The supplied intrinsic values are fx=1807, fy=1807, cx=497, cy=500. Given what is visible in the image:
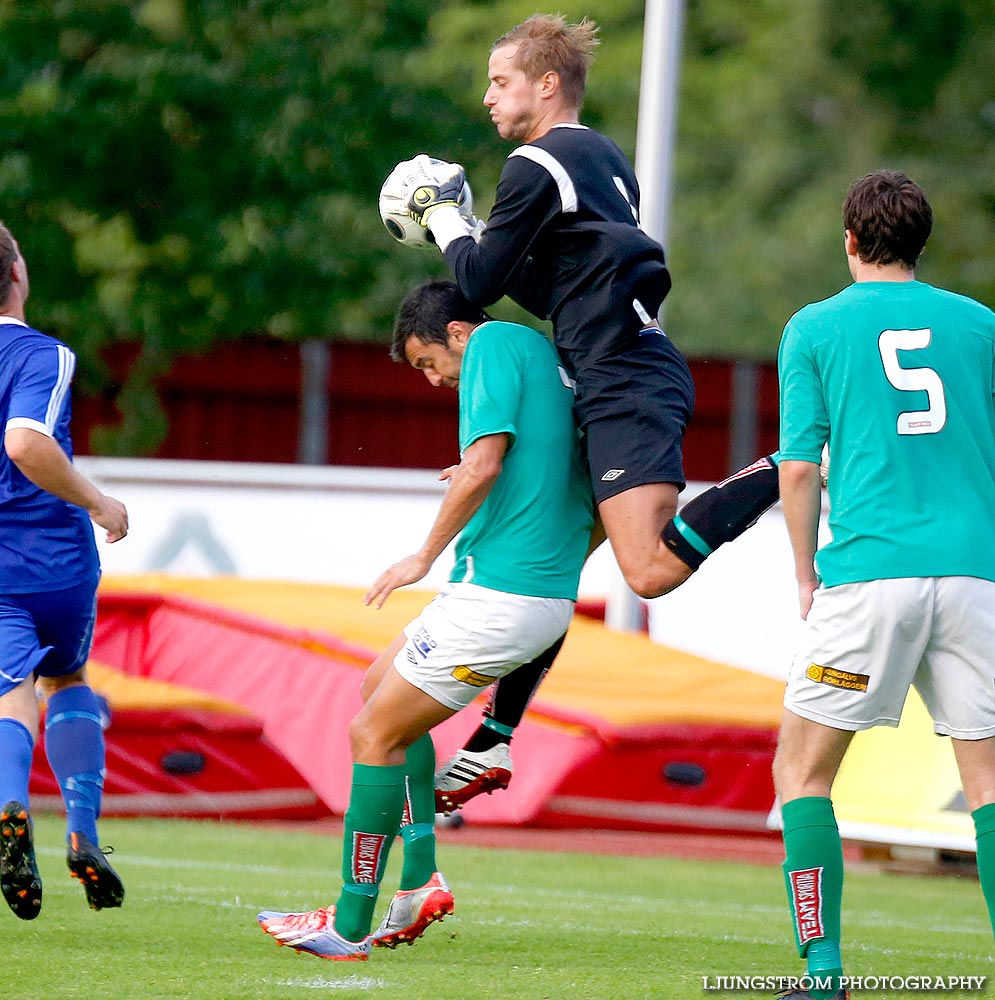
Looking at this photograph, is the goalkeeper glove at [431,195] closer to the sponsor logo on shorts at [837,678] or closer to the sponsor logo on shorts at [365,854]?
the sponsor logo on shorts at [365,854]

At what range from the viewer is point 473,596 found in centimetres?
499

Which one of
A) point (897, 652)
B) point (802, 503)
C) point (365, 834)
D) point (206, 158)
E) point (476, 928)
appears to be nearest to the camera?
point (897, 652)

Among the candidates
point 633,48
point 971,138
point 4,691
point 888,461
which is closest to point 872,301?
point 888,461

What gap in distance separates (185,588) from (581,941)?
657 cm

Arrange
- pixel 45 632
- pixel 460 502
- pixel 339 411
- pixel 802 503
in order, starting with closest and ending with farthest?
pixel 802 503 < pixel 460 502 < pixel 45 632 < pixel 339 411

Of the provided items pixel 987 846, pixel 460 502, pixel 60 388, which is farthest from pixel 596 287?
pixel 987 846

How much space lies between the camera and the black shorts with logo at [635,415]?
525 cm

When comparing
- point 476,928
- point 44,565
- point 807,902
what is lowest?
point 476,928

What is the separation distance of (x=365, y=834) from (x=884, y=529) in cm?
171

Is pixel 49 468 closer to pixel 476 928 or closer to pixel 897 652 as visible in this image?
pixel 476 928

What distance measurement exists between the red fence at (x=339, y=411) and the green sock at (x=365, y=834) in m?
12.8

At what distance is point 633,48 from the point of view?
92.0 ft

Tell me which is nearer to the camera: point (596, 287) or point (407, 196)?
Answer: point (596, 287)

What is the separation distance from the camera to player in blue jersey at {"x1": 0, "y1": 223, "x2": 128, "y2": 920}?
5.06 metres
